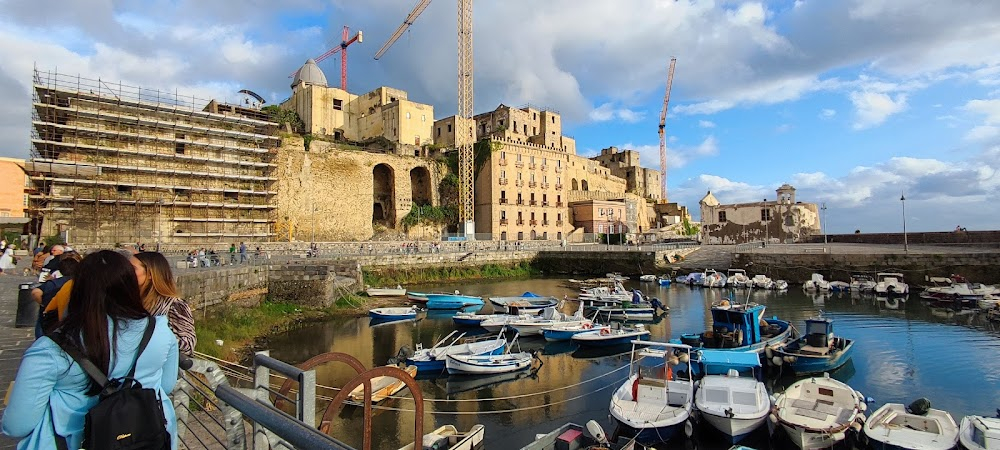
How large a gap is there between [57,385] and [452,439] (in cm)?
844

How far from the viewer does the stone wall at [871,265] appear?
32.8 m

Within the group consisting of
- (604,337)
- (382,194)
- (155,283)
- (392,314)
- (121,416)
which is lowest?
(604,337)

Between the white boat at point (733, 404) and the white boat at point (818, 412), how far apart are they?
14.7 inches

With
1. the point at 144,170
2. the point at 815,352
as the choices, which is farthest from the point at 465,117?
the point at 815,352

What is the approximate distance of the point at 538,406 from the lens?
13.5 m

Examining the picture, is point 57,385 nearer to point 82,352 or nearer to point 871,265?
point 82,352

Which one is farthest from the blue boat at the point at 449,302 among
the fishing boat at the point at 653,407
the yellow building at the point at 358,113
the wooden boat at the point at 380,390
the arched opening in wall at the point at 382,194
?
the yellow building at the point at 358,113

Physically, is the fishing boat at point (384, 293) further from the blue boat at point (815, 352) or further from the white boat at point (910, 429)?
the white boat at point (910, 429)

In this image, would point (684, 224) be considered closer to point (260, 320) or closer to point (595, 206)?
point (595, 206)

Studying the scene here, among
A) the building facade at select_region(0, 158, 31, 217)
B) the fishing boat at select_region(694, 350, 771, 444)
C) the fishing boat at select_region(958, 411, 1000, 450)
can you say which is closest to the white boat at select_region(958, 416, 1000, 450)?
the fishing boat at select_region(958, 411, 1000, 450)

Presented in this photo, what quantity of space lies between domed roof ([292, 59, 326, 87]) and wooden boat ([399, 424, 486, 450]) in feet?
209

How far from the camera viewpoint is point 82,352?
8.63 ft

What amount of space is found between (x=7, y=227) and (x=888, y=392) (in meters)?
49.3

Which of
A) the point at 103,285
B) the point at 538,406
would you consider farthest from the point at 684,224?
the point at 103,285
